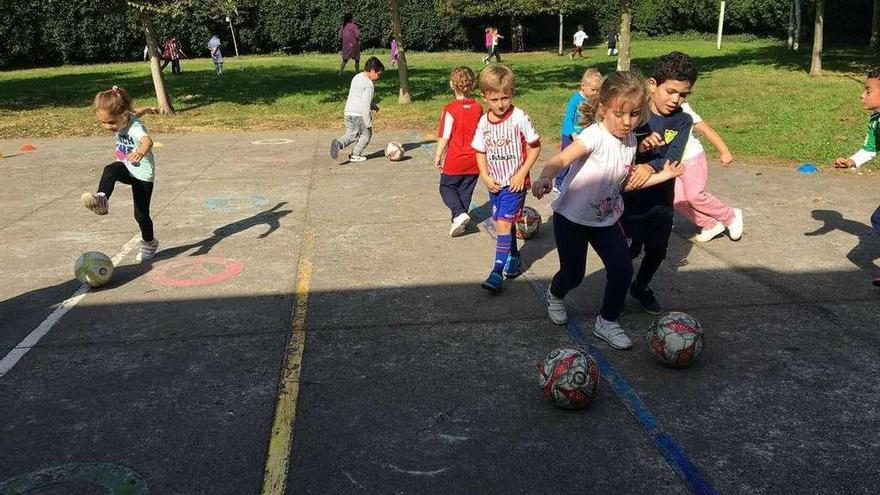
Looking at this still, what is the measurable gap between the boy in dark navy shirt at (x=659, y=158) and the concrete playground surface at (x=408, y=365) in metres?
0.41

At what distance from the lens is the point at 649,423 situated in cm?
356

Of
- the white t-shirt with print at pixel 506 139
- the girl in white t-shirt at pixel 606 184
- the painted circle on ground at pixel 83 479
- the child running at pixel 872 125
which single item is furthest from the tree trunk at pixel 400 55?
the painted circle on ground at pixel 83 479

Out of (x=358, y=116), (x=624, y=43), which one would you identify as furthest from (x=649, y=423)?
(x=624, y=43)

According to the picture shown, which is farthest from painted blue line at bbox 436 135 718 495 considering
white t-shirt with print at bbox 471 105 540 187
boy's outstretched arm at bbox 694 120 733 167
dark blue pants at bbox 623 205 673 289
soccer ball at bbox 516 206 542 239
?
soccer ball at bbox 516 206 542 239

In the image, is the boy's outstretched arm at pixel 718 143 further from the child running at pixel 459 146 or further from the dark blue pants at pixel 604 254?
the child running at pixel 459 146

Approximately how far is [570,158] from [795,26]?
112ft

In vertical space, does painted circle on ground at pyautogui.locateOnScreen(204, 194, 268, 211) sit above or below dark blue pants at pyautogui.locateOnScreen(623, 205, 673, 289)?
below

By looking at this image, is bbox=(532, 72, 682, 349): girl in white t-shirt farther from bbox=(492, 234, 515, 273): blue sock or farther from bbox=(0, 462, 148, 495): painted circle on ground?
bbox=(0, 462, 148, 495): painted circle on ground

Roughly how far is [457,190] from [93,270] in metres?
3.32

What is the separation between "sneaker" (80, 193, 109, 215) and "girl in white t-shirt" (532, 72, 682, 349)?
3768 millimetres

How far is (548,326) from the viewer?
4.79 meters

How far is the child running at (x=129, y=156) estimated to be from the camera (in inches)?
238

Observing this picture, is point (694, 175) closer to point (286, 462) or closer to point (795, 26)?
point (286, 462)

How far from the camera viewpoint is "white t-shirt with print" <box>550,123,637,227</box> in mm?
4234
